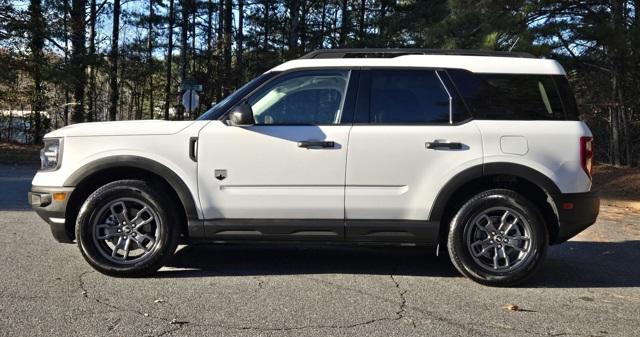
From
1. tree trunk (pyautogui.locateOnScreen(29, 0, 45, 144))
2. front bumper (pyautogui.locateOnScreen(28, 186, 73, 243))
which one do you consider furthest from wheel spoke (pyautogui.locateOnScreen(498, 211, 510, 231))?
tree trunk (pyautogui.locateOnScreen(29, 0, 45, 144))

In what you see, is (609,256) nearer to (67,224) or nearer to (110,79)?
(67,224)

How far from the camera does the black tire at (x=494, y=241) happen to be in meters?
5.15

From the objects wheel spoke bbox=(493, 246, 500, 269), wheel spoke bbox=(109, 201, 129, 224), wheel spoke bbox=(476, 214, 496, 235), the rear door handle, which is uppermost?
the rear door handle

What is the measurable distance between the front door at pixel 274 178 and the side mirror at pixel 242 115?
0.09m

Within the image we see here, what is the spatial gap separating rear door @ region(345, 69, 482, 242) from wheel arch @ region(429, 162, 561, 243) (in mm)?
66

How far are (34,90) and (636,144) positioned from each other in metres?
22.9

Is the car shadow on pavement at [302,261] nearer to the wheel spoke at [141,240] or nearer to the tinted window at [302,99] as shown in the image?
the wheel spoke at [141,240]

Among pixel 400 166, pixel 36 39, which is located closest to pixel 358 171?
pixel 400 166

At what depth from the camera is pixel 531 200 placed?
539 centimetres

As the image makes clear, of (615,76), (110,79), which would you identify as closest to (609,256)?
(615,76)

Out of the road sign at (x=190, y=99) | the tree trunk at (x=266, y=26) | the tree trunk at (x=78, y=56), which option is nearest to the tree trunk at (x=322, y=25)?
the tree trunk at (x=266, y=26)

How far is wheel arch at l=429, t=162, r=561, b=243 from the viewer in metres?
5.12

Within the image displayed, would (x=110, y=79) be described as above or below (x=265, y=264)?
above

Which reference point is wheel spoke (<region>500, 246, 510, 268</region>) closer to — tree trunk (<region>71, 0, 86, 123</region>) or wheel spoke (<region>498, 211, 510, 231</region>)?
wheel spoke (<region>498, 211, 510, 231</region>)
